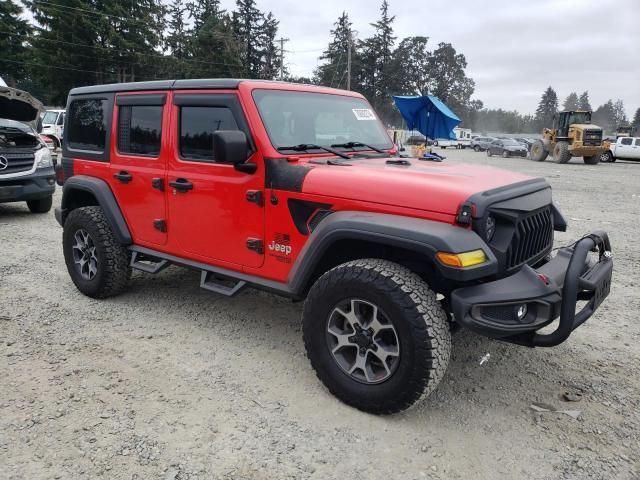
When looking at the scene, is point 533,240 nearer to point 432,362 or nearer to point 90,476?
point 432,362

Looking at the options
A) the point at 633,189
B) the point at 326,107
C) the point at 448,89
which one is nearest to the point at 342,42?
the point at 448,89

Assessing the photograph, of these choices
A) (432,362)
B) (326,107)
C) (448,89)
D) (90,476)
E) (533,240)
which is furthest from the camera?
(448,89)

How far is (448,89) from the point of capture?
89.2 m

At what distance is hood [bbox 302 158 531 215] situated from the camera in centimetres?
268

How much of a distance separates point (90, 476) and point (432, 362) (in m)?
1.80

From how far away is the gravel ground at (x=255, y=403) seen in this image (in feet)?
8.30

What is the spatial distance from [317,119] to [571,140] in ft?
87.1

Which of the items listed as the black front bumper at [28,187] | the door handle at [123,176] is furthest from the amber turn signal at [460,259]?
the black front bumper at [28,187]

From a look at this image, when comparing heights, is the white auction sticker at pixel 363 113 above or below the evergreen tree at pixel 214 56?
below

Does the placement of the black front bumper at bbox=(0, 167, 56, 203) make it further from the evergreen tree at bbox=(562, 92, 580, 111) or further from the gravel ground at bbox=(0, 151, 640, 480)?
the evergreen tree at bbox=(562, 92, 580, 111)

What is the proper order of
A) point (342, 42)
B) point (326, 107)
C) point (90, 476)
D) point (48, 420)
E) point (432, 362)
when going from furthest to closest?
1. point (342, 42)
2. point (326, 107)
3. point (48, 420)
4. point (432, 362)
5. point (90, 476)

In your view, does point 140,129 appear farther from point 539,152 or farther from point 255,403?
point 539,152

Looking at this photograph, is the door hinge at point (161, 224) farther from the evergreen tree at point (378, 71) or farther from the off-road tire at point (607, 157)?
the evergreen tree at point (378, 71)

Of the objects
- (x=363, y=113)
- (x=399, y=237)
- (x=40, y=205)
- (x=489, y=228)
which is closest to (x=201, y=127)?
(x=363, y=113)
